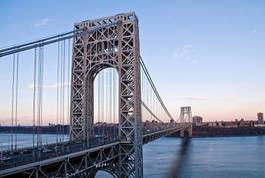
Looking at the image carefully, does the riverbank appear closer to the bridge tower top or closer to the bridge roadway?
the bridge tower top

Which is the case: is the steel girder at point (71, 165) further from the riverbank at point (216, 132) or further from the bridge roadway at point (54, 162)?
the riverbank at point (216, 132)

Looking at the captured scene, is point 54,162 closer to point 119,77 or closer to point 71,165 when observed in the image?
point 71,165

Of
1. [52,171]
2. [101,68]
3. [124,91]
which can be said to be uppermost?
[101,68]

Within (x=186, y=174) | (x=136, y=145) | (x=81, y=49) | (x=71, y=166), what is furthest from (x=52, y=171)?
(x=186, y=174)

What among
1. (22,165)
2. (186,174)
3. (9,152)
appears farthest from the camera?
(186,174)

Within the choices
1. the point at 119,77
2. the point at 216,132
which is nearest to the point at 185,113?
the point at 216,132

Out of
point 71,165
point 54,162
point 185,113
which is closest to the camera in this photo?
point 54,162

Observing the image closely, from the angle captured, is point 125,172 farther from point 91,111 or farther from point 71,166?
point 71,166

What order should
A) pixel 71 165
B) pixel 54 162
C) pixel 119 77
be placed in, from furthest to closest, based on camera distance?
pixel 119 77, pixel 71 165, pixel 54 162
